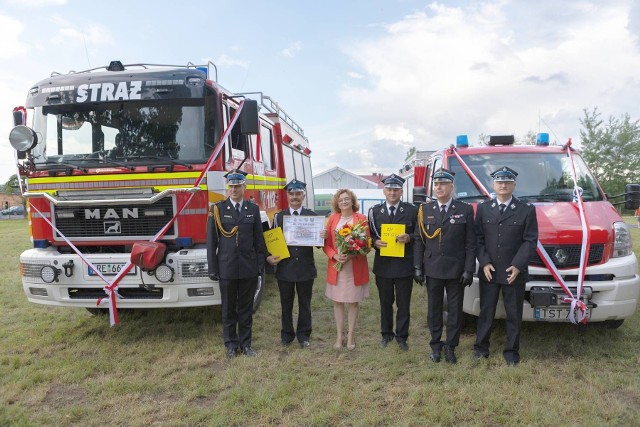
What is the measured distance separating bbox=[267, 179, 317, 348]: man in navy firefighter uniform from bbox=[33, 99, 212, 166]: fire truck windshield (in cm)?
103

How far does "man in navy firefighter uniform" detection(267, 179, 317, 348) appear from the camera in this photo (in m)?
5.10

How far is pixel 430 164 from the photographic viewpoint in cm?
675

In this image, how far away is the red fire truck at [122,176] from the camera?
196 inches

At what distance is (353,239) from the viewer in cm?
479

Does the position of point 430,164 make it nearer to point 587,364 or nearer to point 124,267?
point 587,364

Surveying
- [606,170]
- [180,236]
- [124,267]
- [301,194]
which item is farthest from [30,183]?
[606,170]

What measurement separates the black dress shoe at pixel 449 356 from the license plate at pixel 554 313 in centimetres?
87

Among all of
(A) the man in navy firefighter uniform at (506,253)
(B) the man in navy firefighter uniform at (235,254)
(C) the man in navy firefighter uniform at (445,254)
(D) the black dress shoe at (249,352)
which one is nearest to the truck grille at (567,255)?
(A) the man in navy firefighter uniform at (506,253)

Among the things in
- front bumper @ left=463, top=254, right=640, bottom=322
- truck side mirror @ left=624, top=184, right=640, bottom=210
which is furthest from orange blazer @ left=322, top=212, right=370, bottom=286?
truck side mirror @ left=624, top=184, right=640, bottom=210

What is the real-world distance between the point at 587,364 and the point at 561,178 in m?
2.18

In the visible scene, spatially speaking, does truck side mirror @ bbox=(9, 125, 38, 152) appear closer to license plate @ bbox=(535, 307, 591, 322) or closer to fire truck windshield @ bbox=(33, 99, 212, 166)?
fire truck windshield @ bbox=(33, 99, 212, 166)

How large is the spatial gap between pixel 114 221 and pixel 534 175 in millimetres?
4787

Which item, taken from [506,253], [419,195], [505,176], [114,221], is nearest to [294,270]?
[419,195]

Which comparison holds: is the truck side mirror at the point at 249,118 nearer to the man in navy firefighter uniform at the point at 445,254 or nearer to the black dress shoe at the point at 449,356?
the man in navy firefighter uniform at the point at 445,254
